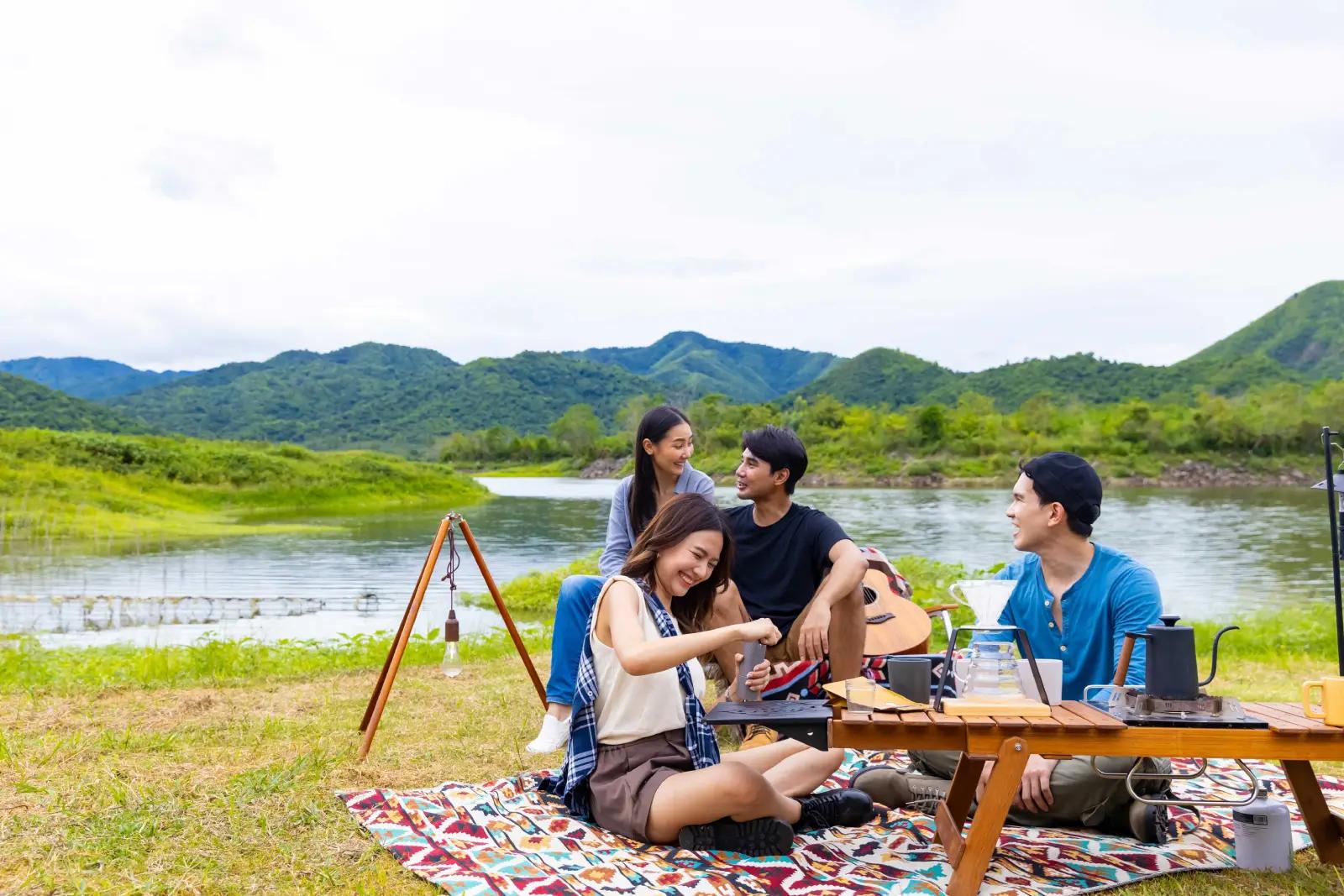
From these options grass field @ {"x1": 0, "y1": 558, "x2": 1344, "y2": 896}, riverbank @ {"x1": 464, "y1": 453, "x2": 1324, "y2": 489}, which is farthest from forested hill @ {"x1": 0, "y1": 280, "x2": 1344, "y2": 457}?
grass field @ {"x1": 0, "y1": 558, "x2": 1344, "y2": 896}

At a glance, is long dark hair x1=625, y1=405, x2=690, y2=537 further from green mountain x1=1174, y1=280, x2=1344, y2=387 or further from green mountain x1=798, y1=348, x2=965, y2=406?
green mountain x1=798, y1=348, x2=965, y2=406

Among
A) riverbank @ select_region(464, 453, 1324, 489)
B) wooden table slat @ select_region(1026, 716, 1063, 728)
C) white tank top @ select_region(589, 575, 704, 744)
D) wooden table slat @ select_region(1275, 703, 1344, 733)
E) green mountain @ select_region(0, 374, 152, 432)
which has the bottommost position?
riverbank @ select_region(464, 453, 1324, 489)

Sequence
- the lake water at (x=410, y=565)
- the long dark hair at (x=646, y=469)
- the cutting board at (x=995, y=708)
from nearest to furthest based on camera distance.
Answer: the cutting board at (x=995, y=708) < the long dark hair at (x=646, y=469) < the lake water at (x=410, y=565)

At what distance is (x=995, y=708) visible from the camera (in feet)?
8.43

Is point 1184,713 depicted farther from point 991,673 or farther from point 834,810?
point 834,810

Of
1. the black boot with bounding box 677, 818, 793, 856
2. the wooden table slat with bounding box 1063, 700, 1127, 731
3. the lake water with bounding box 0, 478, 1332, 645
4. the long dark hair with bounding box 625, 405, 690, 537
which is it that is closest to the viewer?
the wooden table slat with bounding box 1063, 700, 1127, 731

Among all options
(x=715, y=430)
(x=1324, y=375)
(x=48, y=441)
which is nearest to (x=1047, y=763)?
(x=48, y=441)

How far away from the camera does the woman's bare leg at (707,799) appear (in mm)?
2980

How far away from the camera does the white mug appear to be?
9.04ft

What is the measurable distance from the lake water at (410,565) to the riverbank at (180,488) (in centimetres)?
323

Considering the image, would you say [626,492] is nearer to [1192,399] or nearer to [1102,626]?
[1102,626]

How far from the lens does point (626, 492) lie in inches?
186

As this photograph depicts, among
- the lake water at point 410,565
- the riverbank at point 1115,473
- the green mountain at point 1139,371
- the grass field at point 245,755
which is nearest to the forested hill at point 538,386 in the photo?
the green mountain at point 1139,371

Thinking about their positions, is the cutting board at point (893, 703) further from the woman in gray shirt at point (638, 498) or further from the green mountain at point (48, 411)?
the green mountain at point (48, 411)
